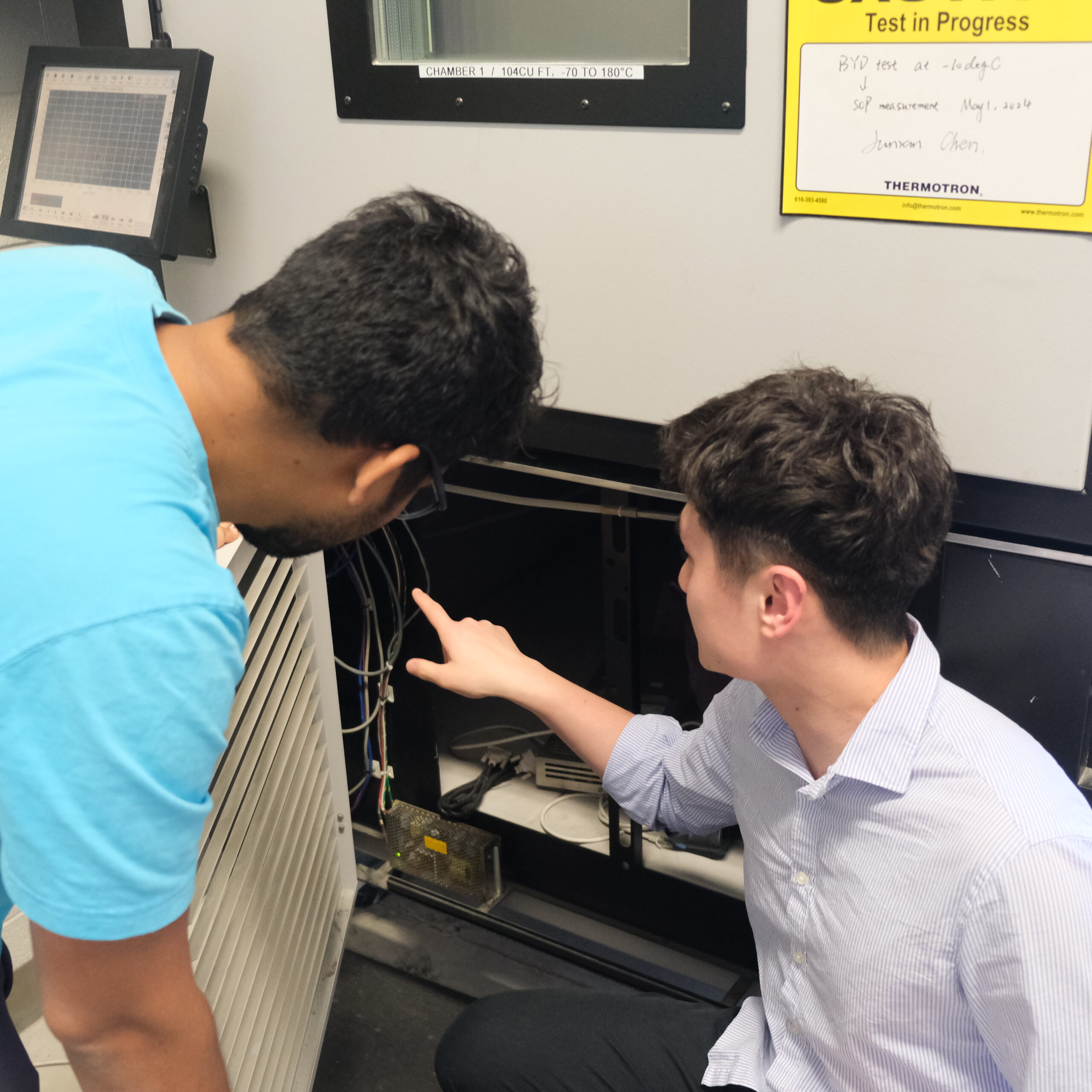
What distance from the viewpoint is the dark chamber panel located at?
1.06 meters

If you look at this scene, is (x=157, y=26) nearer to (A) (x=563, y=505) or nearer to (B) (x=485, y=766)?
(A) (x=563, y=505)

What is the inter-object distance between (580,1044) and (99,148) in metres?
1.16

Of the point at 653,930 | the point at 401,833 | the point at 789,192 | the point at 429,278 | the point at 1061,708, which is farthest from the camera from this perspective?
the point at 401,833

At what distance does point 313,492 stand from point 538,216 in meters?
0.46

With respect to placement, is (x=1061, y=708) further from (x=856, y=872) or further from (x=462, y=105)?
(x=462, y=105)

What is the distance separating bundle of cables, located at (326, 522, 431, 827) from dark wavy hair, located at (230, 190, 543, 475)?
2.60 feet

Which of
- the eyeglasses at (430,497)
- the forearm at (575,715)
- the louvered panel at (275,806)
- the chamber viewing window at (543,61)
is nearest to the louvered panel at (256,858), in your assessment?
the louvered panel at (275,806)

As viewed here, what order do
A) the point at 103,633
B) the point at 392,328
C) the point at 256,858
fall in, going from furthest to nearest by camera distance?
1. the point at 256,858
2. the point at 392,328
3. the point at 103,633

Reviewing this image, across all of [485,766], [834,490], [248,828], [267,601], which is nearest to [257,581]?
[267,601]

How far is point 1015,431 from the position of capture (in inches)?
37.4

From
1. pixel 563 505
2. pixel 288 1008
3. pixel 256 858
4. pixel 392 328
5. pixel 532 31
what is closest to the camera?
pixel 392 328

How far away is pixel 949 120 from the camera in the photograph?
0.89 m

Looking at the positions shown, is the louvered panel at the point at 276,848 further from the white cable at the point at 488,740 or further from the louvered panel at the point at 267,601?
the white cable at the point at 488,740

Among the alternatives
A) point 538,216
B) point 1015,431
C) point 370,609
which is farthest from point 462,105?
point 370,609
